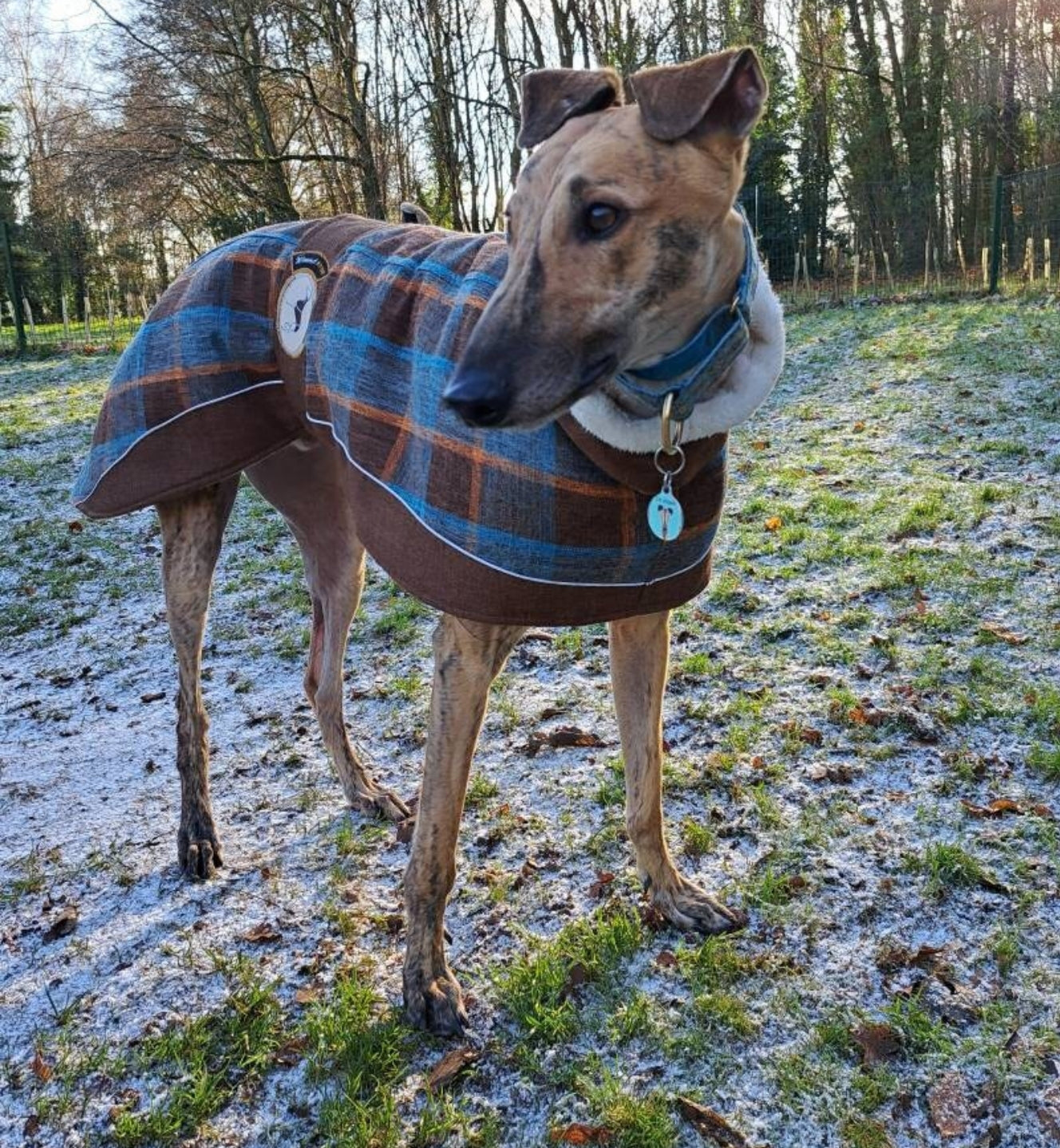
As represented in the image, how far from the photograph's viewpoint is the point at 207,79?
50.0 feet

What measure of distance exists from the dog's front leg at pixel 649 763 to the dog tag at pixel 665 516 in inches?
19.1

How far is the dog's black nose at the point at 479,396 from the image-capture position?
1.72 meters

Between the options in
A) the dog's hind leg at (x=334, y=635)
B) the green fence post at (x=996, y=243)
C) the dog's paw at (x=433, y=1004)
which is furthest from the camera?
the green fence post at (x=996, y=243)

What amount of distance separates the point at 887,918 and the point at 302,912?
1.69 meters

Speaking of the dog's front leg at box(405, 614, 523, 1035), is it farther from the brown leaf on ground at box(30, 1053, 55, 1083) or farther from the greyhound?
the brown leaf on ground at box(30, 1053, 55, 1083)

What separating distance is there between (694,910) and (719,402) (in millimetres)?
1448

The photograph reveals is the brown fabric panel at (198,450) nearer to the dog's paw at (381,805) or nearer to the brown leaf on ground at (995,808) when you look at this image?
the dog's paw at (381,805)

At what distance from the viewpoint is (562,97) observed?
83.7 inches

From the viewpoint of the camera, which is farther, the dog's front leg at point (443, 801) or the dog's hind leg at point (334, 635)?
the dog's hind leg at point (334, 635)

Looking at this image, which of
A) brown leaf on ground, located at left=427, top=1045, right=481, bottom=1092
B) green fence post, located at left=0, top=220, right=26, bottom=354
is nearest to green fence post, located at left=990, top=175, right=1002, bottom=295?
brown leaf on ground, located at left=427, top=1045, right=481, bottom=1092

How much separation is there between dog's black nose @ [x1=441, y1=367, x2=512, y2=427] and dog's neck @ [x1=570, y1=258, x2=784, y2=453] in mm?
283

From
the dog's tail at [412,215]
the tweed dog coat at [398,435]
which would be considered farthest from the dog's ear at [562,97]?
the dog's tail at [412,215]

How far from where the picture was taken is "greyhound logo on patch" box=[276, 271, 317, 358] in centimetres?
276

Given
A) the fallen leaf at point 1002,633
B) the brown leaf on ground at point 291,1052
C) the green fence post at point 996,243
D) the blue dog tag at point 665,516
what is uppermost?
the green fence post at point 996,243
